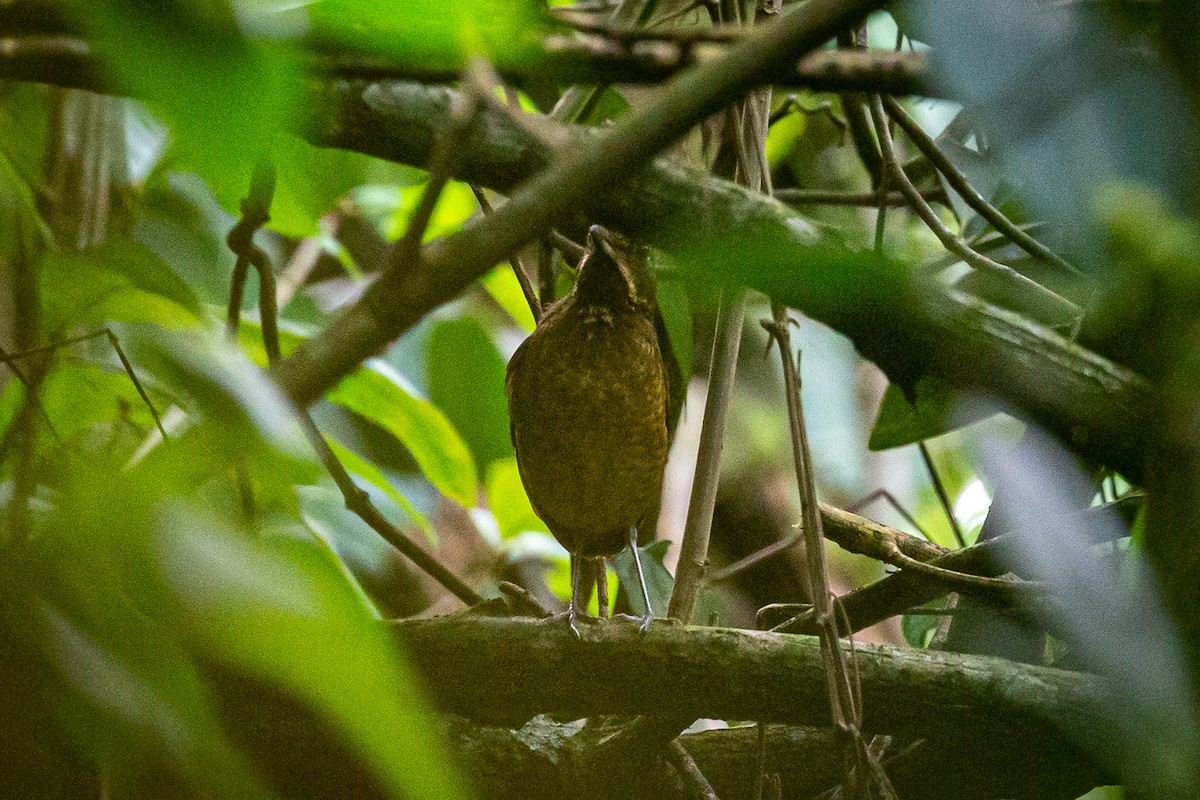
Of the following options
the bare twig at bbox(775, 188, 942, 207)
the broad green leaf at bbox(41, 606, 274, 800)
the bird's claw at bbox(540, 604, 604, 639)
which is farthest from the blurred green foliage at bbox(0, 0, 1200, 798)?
the bare twig at bbox(775, 188, 942, 207)

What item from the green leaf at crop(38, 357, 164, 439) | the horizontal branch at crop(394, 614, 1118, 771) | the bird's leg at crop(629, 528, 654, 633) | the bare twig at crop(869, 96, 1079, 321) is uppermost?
the bare twig at crop(869, 96, 1079, 321)

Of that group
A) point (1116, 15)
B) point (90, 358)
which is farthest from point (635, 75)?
point (90, 358)

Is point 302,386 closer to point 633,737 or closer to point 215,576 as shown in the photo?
point 215,576

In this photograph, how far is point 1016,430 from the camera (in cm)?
212

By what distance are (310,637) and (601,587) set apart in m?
1.88

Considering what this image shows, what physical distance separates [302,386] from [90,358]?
5.00 feet

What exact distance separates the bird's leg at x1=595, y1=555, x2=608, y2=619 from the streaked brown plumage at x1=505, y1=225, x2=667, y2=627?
13 centimetres

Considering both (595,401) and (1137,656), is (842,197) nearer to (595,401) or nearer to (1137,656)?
(595,401)

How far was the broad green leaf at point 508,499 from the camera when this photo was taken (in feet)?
9.23

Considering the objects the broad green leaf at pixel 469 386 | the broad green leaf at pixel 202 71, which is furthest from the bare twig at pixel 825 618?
the broad green leaf at pixel 469 386

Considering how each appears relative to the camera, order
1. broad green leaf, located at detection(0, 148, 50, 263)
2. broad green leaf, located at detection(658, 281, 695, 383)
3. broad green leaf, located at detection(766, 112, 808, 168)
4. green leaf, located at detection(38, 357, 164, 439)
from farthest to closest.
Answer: broad green leaf, located at detection(766, 112, 808, 168), broad green leaf, located at detection(658, 281, 695, 383), green leaf, located at detection(38, 357, 164, 439), broad green leaf, located at detection(0, 148, 50, 263)

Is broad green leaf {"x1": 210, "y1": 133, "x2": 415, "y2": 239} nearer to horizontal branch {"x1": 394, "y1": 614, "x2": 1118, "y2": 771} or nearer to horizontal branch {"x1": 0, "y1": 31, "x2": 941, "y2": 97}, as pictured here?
horizontal branch {"x1": 0, "y1": 31, "x2": 941, "y2": 97}

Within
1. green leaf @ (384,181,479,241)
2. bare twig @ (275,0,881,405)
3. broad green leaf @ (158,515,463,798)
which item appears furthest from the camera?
green leaf @ (384,181,479,241)

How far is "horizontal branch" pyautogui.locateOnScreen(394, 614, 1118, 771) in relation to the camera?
1.32m
